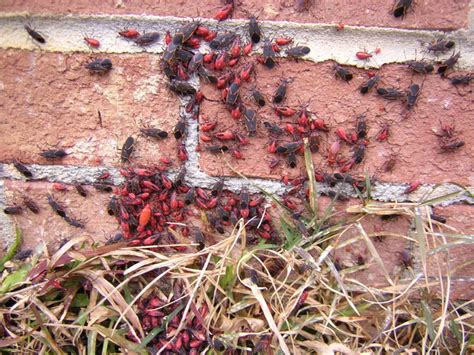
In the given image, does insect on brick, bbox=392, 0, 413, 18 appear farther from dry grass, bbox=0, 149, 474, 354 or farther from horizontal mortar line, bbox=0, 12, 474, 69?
dry grass, bbox=0, 149, 474, 354

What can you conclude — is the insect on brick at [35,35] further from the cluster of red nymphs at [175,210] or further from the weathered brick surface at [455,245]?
the weathered brick surface at [455,245]

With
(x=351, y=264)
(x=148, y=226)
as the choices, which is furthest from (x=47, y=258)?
(x=351, y=264)

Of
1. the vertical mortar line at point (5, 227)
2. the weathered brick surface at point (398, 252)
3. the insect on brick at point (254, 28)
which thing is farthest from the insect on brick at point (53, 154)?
the weathered brick surface at point (398, 252)

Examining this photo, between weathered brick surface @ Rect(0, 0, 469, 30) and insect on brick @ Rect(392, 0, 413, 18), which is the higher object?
insect on brick @ Rect(392, 0, 413, 18)

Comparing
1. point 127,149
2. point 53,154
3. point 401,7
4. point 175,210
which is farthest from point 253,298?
point 401,7

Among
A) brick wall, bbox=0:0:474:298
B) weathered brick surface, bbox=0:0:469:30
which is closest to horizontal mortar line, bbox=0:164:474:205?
brick wall, bbox=0:0:474:298

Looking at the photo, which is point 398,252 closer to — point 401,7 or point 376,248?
point 376,248

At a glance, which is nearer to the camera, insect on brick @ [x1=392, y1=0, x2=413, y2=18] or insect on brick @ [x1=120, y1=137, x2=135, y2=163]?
insect on brick @ [x1=392, y1=0, x2=413, y2=18]

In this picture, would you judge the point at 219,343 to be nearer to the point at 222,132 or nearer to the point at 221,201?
the point at 221,201
